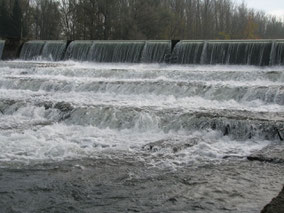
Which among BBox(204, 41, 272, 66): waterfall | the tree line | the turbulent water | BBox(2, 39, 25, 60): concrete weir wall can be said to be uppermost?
the tree line

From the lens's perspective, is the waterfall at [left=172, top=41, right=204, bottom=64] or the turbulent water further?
the waterfall at [left=172, top=41, right=204, bottom=64]

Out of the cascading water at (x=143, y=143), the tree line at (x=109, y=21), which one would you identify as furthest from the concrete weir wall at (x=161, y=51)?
the tree line at (x=109, y=21)

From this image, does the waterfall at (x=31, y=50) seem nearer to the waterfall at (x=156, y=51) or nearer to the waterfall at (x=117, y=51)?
the waterfall at (x=117, y=51)

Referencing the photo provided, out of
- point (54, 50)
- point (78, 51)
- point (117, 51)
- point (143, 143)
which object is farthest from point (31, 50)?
point (143, 143)

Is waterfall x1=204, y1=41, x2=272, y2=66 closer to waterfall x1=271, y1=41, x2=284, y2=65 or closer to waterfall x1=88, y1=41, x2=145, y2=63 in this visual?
waterfall x1=271, y1=41, x2=284, y2=65

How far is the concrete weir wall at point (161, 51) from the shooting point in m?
17.7

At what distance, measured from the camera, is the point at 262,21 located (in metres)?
88.6

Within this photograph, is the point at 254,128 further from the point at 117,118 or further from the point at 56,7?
the point at 56,7

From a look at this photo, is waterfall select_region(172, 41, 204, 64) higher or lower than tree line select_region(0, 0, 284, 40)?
lower

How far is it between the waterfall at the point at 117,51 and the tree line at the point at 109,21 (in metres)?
12.6

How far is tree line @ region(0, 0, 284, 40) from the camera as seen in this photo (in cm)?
3688

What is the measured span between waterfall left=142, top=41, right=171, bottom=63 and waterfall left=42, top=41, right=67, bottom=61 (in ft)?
19.7

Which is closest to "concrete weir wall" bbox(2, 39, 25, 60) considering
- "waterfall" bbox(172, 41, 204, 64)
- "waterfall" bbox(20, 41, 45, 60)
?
"waterfall" bbox(20, 41, 45, 60)

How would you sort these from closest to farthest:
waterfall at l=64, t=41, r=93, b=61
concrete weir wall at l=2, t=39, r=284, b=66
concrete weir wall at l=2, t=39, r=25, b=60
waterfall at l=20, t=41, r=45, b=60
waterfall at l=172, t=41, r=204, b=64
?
concrete weir wall at l=2, t=39, r=284, b=66 → waterfall at l=172, t=41, r=204, b=64 → waterfall at l=64, t=41, r=93, b=61 → waterfall at l=20, t=41, r=45, b=60 → concrete weir wall at l=2, t=39, r=25, b=60
